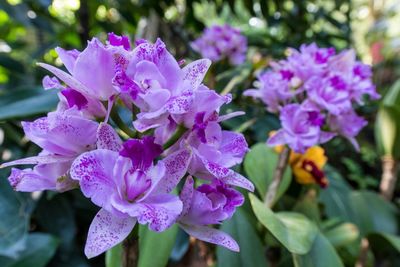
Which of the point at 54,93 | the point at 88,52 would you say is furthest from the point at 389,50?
the point at 88,52

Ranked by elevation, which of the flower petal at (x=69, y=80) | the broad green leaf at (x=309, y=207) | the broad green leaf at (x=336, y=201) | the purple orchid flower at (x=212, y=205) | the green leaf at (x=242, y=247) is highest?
the flower petal at (x=69, y=80)

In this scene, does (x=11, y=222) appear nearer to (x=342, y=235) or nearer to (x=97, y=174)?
(x=97, y=174)

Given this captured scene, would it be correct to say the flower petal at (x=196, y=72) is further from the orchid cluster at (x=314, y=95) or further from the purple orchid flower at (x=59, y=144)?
the orchid cluster at (x=314, y=95)

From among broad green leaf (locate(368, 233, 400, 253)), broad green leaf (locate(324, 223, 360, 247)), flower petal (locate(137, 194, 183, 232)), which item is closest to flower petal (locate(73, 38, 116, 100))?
flower petal (locate(137, 194, 183, 232))

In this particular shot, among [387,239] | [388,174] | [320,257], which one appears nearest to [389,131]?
[388,174]

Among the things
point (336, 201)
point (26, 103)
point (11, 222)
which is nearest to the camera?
point (11, 222)

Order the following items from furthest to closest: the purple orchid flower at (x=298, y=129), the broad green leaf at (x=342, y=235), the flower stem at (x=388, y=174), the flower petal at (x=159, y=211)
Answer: the flower stem at (x=388, y=174), the broad green leaf at (x=342, y=235), the purple orchid flower at (x=298, y=129), the flower petal at (x=159, y=211)

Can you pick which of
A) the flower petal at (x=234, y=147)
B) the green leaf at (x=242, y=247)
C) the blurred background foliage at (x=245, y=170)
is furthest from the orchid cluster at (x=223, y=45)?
the flower petal at (x=234, y=147)

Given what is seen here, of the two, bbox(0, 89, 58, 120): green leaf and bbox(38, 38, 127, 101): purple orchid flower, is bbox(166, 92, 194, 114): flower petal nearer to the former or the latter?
bbox(38, 38, 127, 101): purple orchid flower
